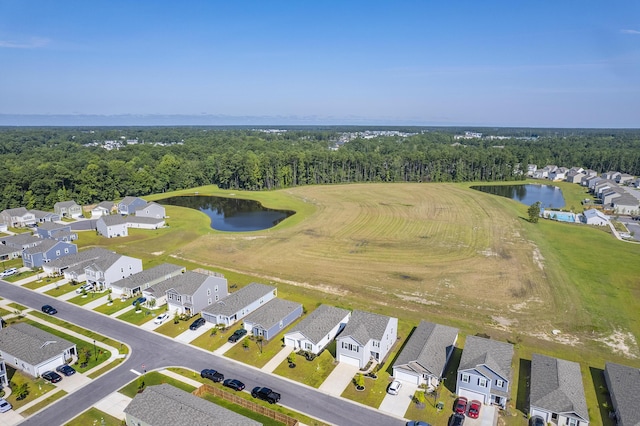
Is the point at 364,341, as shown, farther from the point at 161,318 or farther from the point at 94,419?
the point at 161,318

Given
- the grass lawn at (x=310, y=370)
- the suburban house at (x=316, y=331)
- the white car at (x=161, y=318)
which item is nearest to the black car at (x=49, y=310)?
the white car at (x=161, y=318)

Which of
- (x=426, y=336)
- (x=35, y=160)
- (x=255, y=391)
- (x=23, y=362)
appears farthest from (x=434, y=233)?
(x=35, y=160)

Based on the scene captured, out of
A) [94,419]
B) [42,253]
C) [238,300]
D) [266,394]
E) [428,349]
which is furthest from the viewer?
[42,253]

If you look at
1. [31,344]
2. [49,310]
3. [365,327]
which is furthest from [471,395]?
[49,310]

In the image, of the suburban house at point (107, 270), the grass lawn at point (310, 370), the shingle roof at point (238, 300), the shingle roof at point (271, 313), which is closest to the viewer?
the grass lawn at point (310, 370)

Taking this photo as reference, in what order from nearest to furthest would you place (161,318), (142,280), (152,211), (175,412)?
(175,412) < (161,318) < (142,280) < (152,211)

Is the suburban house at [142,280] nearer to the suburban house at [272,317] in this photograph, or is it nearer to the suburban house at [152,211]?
the suburban house at [272,317]

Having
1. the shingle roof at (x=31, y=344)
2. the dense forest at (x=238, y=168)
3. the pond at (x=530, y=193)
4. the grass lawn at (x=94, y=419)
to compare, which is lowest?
the grass lawn at (x=94, y=419)
